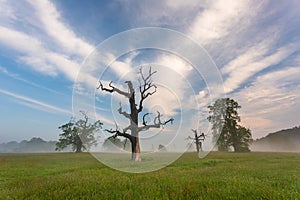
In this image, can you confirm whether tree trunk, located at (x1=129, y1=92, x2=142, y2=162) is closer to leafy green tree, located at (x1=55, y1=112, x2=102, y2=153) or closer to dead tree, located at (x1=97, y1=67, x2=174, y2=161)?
dead tree, located at (x1=97, y1=67, x2=174, y2=161)

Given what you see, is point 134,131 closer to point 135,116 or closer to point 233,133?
point 135,116

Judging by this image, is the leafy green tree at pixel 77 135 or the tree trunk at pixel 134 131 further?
the leafy green tree at pixel 77 135

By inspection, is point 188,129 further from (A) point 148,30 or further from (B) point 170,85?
(A) point 148,30

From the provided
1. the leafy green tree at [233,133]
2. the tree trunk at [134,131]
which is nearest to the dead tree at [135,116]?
the tree trunk at [134,131]

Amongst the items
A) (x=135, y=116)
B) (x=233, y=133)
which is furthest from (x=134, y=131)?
(x=233, y=133)

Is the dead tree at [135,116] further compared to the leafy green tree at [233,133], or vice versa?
the leafy green tree at [233,133]

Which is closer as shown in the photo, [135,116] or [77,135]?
[135,116]

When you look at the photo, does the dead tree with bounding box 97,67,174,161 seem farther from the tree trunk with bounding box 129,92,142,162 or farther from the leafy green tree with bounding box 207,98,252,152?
the leafy green tree with bounding box 207,98,252,152

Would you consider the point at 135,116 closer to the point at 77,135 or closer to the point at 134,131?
the point at 134,131

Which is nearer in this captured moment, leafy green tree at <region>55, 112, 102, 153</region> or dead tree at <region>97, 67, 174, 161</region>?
dead tree at <region>97, 67, 174, 161</region>

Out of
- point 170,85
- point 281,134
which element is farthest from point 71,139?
point 281,134

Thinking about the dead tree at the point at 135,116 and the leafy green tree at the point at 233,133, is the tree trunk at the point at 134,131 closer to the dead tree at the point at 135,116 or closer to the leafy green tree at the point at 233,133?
the dead tree at the point at 135,116

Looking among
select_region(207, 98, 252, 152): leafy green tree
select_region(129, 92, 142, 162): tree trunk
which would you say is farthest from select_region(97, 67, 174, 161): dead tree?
select_region(207, 98, 252, 152): leafy green tree

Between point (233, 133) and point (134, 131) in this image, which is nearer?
point (134, 131)
